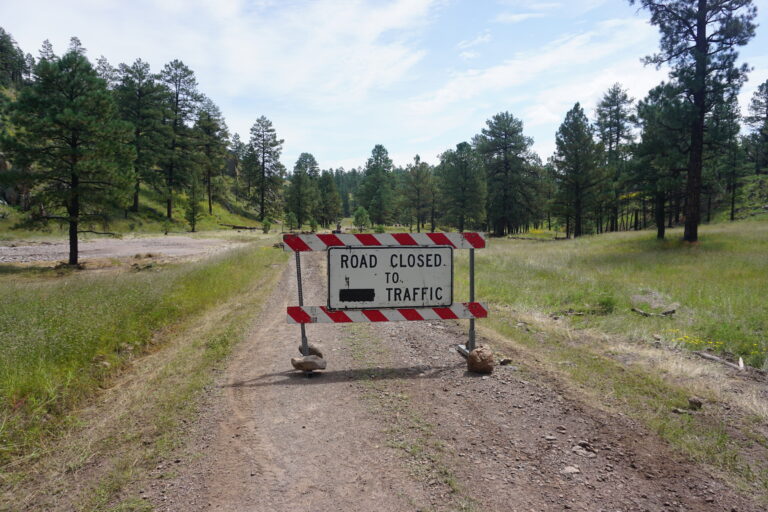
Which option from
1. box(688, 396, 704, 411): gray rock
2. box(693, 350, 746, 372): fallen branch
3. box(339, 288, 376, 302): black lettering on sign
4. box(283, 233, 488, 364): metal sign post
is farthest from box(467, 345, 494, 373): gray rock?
box(693, 350, 746, 372): fallen branch

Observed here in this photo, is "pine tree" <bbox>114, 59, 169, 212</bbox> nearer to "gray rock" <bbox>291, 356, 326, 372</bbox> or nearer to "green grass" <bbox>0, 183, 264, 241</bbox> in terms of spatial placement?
"green grass" <bbox>0, 183, 264, 241</bbox>

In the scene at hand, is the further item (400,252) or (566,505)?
(400,252)

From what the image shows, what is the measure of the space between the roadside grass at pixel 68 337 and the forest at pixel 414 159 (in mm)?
13249

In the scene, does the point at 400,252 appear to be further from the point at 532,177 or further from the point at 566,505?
the point at 532,177

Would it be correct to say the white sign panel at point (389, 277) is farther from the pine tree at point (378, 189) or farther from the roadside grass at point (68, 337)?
the pine tree at point (378, 189)

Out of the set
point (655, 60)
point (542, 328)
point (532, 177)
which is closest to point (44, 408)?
point (542, 328)

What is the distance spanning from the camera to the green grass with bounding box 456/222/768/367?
733 centimetres

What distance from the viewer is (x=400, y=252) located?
18.7ft

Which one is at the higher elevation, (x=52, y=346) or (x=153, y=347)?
(x=52, y=346)

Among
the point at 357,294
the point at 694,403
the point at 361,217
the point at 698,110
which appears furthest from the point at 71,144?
the point at 361,217

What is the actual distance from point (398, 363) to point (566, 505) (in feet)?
10.5

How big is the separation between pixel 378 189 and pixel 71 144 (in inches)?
2588

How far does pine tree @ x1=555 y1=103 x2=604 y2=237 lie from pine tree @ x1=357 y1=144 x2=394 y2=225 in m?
38.3

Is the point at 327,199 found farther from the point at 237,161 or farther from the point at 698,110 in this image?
the point at 698,110
